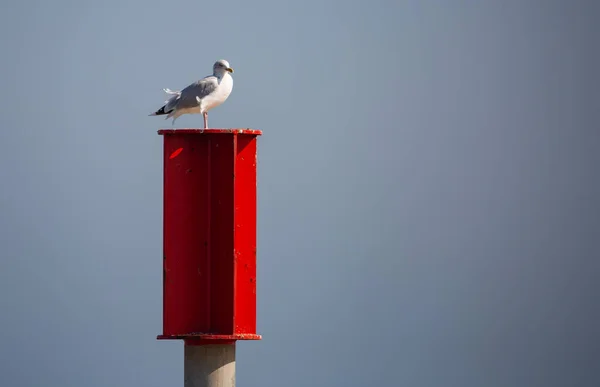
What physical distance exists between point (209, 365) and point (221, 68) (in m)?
4.11

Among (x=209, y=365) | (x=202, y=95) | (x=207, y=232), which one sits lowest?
(x=209, y=365)

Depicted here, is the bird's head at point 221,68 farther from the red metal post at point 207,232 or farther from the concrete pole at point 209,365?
the concrete pole at point 209,365

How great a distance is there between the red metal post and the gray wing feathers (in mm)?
1974

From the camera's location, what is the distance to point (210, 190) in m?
8.62

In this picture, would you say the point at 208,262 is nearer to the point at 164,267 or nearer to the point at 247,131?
the point at 164,267

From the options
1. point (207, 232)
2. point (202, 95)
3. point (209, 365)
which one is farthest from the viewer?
point (202, 95)

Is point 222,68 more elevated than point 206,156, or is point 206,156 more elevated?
point 222,68

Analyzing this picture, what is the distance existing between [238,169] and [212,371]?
201cm

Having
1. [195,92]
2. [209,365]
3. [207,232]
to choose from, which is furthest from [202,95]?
[209,365]

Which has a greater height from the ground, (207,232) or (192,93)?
(192,93)

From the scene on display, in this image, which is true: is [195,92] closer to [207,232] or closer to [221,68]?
[221,68]

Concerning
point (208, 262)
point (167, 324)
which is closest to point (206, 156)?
point (208, 262)

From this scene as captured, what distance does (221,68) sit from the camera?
10.9 m

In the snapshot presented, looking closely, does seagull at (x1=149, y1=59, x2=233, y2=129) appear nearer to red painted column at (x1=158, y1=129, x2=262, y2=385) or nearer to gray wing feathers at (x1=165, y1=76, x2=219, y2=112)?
gray wing feathers at (x1=165, y1=76, x2=219, y2=112)
